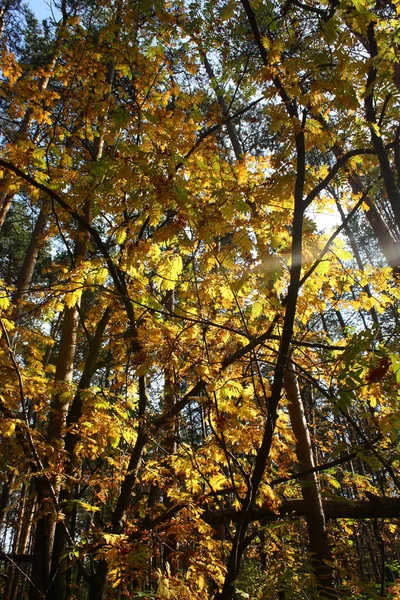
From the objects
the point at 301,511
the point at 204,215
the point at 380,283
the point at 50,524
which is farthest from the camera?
the point at 301,511

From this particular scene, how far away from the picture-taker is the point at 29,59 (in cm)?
1190

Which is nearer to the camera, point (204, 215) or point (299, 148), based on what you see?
point (299, 148)

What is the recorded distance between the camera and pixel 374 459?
2258 millimetres

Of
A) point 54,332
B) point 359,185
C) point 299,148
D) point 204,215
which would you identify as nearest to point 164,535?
point 204,215

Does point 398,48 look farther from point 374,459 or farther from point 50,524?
point 50,524

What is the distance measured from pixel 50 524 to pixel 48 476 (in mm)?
874

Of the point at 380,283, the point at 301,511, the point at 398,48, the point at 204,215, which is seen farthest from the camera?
the point at 301,511

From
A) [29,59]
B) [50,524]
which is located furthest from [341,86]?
[29,59]

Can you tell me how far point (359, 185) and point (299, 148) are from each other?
564 centimetres

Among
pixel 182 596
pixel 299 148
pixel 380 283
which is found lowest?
pixel 182 596

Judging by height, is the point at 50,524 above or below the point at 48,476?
below

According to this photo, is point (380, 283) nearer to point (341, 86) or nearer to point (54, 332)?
point (341, 86)

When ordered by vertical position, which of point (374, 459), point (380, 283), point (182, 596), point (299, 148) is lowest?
point (182, 596)

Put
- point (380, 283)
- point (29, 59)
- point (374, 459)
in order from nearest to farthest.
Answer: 1. point (374, 459)
2. point (380, 283)
3. point (29, 59)
